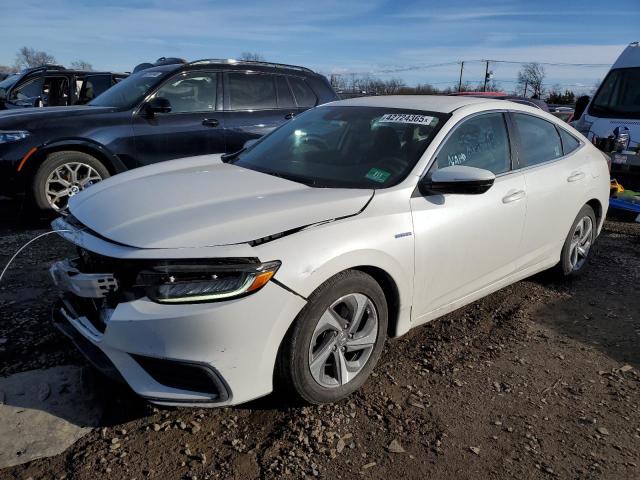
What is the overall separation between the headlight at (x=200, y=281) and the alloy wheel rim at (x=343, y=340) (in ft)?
1.45

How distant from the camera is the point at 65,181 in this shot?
18.8 feet

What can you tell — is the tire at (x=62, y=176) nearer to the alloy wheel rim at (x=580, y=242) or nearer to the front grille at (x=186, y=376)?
the front grille at (x=186, y=376)

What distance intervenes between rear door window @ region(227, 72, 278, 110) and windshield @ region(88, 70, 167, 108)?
869 millimetres

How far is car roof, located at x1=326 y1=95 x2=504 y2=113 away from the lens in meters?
3.62

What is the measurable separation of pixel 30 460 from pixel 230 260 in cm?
124

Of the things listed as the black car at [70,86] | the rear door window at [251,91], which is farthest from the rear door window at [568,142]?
the black car at [70,86]

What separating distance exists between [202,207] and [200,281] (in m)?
0.52

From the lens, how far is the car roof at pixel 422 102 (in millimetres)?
3621

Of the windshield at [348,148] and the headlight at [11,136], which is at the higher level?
the windshield at [348,148]

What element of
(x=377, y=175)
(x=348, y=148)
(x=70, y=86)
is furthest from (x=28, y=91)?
(x=377, y=175)

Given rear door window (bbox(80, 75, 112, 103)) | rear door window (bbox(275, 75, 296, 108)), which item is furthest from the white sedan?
rear door window (bbox(80, 75, 112, 103))

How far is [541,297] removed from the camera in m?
4.38

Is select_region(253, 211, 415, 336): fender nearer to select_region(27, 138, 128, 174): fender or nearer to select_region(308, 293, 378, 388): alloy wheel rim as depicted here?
select_region(308, 293, 378, 388): alloy wheel rim

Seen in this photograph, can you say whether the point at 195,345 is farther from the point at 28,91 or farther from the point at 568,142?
the point at 28,91
